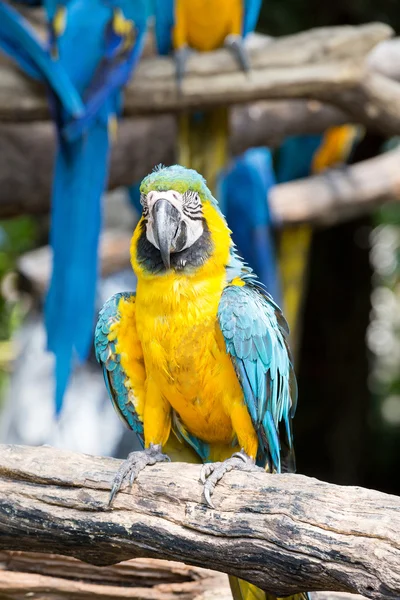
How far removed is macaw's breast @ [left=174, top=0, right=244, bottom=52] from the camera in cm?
250

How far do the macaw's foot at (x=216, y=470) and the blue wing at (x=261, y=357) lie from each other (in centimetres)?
8

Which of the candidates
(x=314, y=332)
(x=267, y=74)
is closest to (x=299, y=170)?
(x=314, y=332)

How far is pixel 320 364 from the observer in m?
4.44

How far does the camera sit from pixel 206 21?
2512 millimetres

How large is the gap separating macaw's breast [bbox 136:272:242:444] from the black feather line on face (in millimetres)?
19

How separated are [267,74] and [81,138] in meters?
0.55

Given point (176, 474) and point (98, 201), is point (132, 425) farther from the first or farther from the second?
point (98, 201)

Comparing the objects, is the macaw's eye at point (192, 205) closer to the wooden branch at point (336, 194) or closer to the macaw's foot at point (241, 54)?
the macaw's foot at point (241, 54)

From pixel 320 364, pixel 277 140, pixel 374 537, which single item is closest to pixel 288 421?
pixel 374 537

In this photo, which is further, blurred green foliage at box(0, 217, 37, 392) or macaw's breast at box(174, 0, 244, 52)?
blurred green foliage at box(0, 217, 37, 392)

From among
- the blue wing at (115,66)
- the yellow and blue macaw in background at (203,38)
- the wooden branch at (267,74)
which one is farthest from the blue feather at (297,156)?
the blue wing at (115,66)

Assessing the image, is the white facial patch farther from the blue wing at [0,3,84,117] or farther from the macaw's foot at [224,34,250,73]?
the macaw's foot at [224,34,250,73]

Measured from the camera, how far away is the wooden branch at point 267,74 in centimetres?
234

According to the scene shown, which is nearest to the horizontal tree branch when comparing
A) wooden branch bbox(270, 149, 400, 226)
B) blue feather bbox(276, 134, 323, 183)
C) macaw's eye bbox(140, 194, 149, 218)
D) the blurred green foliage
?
wooden branch bbox(270, 149, 400, 226)
